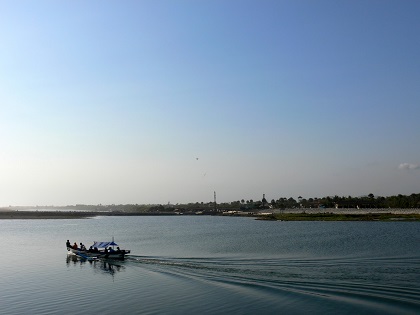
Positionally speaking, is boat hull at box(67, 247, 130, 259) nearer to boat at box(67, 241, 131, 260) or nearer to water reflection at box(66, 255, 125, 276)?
boat at box(67, 241, 131, 260)

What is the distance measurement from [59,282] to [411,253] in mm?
43218

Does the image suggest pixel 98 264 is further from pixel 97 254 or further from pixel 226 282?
pixel 226 282

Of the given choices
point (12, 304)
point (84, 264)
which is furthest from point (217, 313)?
point (84, 264)

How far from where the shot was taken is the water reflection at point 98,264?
1989 inches

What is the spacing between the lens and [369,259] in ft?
162

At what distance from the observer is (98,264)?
56594 millimetres

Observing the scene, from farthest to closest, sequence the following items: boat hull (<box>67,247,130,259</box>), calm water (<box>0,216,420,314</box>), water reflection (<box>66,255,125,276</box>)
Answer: boat hull (<box>67,247,130,259</box>), water reflection (<box>66,255,125,276</box>), calm water (<box>0,216,420,314</box>)

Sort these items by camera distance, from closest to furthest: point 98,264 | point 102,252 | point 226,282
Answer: point 226,282
point 98,264
point 102,252

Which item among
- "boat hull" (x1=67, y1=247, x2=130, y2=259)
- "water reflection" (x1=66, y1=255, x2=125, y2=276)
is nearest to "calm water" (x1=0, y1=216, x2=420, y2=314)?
"water reflection" (x1=66, y1=255, x2=125, y2=276)

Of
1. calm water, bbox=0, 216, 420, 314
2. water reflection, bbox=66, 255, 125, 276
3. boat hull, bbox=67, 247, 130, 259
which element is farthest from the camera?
boat hull, bbox=67, 247, 130, 259

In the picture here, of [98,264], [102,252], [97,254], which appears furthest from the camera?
[97,254]

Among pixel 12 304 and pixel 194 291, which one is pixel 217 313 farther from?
pixel 12 304

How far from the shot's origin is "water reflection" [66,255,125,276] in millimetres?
50513

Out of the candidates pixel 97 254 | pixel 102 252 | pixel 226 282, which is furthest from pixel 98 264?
pixel 226 282
